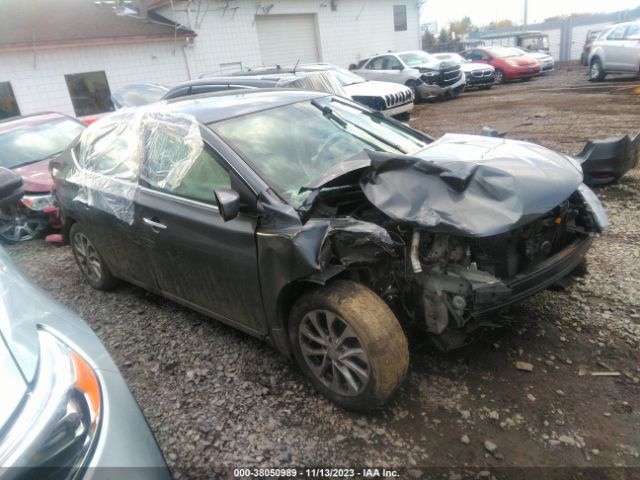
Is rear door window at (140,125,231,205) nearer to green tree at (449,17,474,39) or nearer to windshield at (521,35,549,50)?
windshield at (521,35,549,50)

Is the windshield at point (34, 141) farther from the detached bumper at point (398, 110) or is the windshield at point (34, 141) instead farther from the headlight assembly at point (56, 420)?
the headlight assembly at point (56, 420)

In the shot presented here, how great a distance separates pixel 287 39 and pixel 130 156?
57.8ft

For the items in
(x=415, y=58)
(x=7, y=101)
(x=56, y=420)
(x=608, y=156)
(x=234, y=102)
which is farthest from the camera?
(x=415, y=58)

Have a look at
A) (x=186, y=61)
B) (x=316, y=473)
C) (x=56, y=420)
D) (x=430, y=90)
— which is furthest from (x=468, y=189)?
(x=186, y=61)

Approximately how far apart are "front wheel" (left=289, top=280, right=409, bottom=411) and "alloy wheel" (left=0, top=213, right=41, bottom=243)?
5.14 meters

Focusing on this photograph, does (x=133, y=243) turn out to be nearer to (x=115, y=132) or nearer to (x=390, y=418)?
(x=115, y=132)

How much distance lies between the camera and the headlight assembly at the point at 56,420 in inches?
49.0

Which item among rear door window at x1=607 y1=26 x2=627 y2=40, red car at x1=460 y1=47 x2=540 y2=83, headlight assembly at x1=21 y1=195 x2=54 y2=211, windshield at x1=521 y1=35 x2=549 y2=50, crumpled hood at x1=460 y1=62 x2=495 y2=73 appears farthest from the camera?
windshield at x1=521 y1=35 x2=549 y2=50

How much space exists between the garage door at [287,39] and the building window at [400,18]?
6064mm

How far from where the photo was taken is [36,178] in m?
6.08

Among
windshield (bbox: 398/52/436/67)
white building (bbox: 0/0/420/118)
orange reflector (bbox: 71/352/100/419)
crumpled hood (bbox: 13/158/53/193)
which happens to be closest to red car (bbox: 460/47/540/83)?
windshield (bbox: 398/52/436/67)

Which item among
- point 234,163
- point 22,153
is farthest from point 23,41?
point 234,163

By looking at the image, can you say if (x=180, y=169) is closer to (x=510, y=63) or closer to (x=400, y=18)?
(x=510, y=63)

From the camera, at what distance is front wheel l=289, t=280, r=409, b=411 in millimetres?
2297
